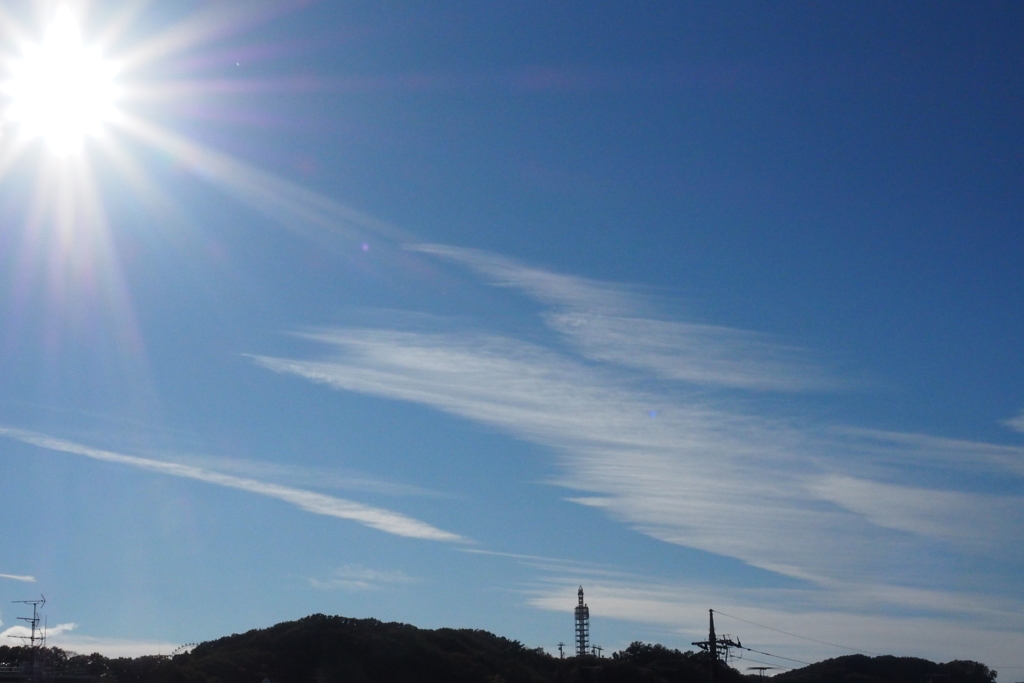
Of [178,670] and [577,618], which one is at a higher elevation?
[577,618]

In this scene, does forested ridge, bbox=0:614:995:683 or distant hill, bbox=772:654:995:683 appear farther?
A: distant hill, bbox=772:654:995:683

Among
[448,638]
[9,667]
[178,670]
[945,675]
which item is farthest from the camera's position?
[945,675]

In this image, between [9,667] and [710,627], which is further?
[9,667]

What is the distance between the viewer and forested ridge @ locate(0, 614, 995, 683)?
3467 inches

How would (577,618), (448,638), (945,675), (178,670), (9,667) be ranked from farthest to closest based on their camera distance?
(945,675) → (577,618) → (448,638) → (9,667) → (178,670)

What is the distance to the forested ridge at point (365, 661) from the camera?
289 ft

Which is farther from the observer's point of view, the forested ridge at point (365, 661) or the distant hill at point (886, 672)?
the distant hill at point (886, 672)

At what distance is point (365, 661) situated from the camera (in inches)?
3903

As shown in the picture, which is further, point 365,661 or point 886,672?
point 886,672

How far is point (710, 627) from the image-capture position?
74.6m

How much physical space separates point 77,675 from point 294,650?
20.9m

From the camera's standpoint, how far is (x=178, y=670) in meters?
81.2

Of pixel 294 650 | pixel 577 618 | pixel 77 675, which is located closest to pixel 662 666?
pixel 577 618

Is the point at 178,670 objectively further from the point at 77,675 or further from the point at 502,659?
the point at 502,659
